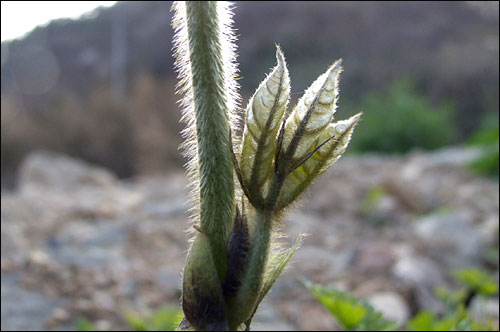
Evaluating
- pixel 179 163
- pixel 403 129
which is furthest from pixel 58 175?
pixel 403 129

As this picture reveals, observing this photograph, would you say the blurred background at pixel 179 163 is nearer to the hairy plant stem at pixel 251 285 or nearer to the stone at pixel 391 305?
the stone at pixel 391 305

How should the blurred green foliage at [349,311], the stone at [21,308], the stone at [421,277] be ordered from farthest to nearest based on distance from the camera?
the stone at [421,277]
the stone at [21,308]
the blurred green foliage at [349,311]

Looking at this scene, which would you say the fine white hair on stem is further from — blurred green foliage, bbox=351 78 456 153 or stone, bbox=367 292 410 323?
blurred green foliage, bbox=351 78 456 153

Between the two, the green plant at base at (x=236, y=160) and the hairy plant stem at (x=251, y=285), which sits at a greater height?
the green plant at base at (x=236, y=160)

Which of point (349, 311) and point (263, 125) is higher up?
point (263, 125)

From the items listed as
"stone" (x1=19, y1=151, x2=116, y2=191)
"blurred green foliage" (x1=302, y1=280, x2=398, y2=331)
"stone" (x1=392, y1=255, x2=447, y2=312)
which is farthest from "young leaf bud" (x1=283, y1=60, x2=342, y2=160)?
"stone" (x1=19, y1=151, x2=116, y2=191)

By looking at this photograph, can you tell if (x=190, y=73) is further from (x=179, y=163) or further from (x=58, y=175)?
(x=179, y=163)

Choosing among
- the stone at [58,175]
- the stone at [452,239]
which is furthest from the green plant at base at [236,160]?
the stone at [58,175]

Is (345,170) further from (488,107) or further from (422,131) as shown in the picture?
(488,107)

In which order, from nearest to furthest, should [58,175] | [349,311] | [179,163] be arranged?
[349,311], [58,175], [179,163]
